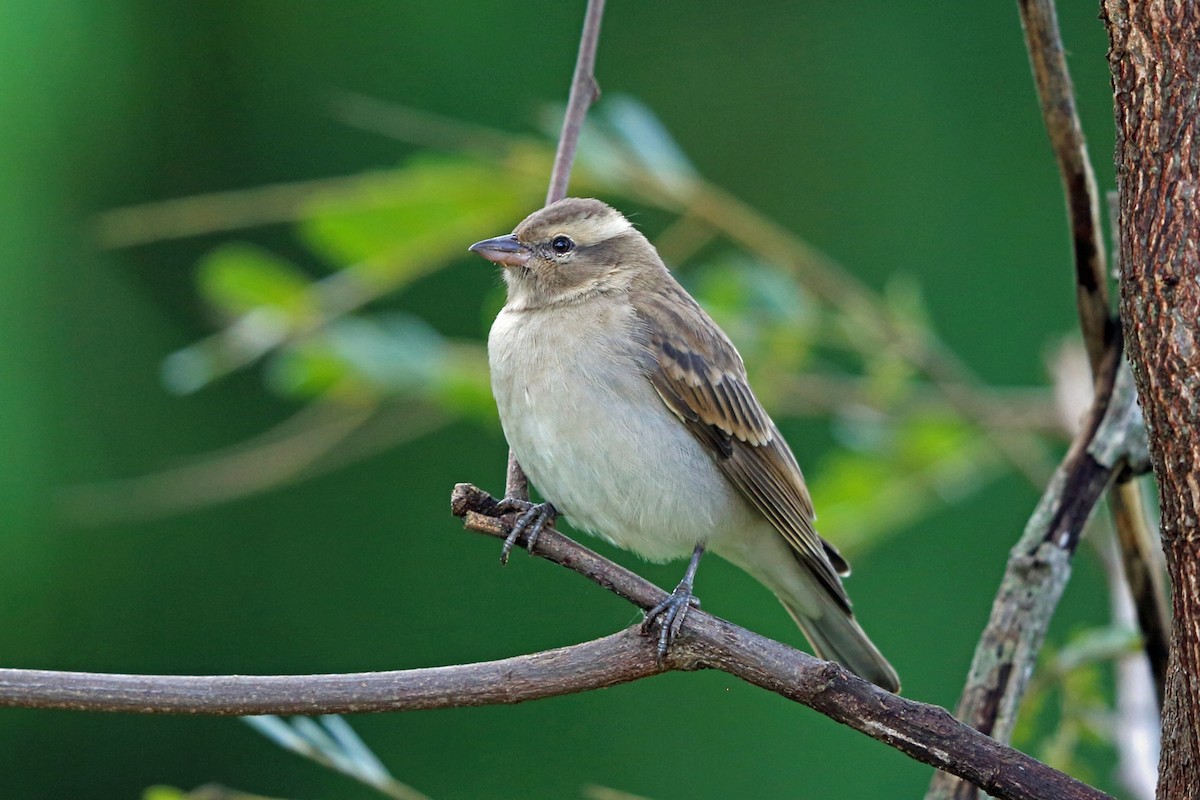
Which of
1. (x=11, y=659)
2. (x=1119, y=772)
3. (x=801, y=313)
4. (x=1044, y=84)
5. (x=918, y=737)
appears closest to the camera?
(x=918, y=737)

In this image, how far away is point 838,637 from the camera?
2418mm

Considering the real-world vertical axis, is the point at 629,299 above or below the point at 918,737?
above

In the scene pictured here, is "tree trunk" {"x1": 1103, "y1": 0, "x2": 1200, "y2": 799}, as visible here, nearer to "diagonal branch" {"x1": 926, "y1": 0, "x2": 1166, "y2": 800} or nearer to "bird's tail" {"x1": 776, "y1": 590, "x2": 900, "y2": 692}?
"diagonal branch" {"x1": 926, "y1": 0, "x2": 1166, "y2": 800}

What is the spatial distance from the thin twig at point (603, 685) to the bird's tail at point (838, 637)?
0.89 metres

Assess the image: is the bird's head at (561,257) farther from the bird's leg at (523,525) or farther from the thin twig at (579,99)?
the bird's leg at (523,525)

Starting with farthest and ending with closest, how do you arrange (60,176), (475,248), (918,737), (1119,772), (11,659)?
(60,176)
(11,659)
(475,248)
(1119,772)
(918,737)

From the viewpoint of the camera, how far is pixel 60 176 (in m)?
6.36

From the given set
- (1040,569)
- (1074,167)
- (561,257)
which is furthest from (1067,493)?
(561,257)

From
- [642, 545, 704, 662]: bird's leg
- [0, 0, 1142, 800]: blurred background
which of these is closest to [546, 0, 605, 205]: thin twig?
[642, 545, 704, 662]: bird's leg

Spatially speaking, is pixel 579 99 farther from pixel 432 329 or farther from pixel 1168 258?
pixel 432 329

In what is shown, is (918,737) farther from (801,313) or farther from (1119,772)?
(801,313)

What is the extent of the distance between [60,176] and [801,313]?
4642mm

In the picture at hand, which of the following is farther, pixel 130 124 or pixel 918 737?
pixel 130 124

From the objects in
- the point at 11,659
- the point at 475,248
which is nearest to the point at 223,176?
the point at 11,659
